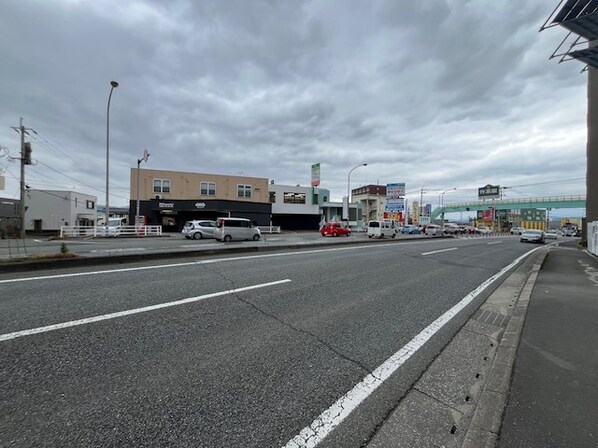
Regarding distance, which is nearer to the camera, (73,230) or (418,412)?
(418,412)

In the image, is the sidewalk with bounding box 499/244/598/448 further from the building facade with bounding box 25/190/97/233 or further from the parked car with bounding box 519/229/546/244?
the building facade with bounding box 25/190/97/233

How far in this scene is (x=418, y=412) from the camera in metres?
2.46

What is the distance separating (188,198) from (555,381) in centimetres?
4115

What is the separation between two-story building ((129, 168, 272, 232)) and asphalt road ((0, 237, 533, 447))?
31154mm

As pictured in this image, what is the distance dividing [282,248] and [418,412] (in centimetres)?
1146

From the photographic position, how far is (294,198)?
165ft

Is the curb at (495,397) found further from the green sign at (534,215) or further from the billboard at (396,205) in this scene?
the green sign at (534,215)

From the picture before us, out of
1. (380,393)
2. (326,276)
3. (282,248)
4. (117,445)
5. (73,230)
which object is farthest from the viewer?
(73,230)

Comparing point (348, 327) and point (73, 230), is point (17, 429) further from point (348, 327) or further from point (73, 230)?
point (73, 230)

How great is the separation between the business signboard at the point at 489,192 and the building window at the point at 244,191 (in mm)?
48084

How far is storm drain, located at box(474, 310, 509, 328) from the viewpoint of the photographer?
4.79 meters

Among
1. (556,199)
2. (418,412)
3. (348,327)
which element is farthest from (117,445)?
(556,199)

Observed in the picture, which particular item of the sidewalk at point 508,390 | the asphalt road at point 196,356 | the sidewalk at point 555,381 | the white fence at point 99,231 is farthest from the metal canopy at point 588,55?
the white fence at point 99,231

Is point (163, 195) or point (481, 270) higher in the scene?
point (163, 195)
